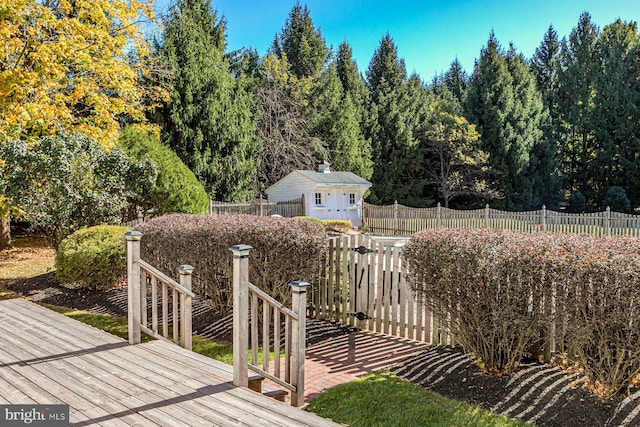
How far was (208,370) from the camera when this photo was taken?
3953 millimetres

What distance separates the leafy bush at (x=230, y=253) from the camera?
5.83 metres

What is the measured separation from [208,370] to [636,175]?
31.1 m

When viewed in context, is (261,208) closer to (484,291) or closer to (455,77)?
(484,291)

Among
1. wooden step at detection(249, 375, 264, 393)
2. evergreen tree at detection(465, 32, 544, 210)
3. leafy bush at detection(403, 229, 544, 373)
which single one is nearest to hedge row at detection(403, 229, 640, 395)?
leafy bush at detection(403, 229, 544, 373)

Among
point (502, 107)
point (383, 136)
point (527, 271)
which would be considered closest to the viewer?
point (527, 271)

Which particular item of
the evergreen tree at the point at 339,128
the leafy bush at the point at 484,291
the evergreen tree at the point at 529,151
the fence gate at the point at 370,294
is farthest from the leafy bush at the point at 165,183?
the evergreen tree at the point at 529,151

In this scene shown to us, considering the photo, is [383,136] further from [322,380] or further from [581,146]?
[322,380]

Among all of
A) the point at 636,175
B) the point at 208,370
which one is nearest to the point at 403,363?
the point at 208,370

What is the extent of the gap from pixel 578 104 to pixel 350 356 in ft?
106

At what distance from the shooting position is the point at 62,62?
35.6 ft

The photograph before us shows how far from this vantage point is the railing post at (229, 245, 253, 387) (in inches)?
138

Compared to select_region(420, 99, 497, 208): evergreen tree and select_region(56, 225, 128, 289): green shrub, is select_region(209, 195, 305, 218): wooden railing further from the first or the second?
select_region(420, 99, 497, 208): evergreen tree

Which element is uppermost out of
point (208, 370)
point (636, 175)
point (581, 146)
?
point (581, 146)

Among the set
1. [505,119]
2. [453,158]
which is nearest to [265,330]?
[453,158]
